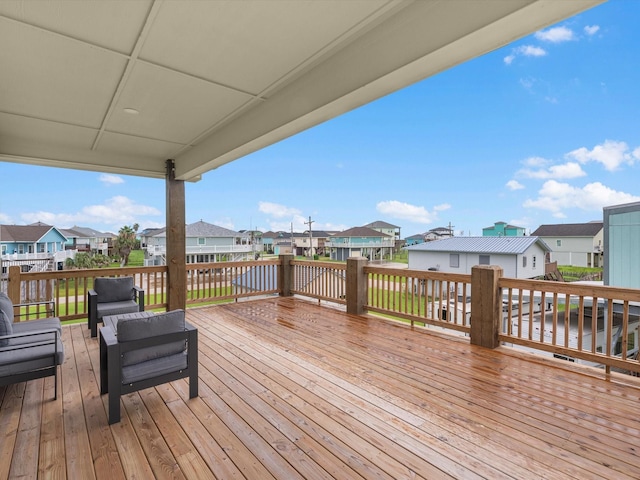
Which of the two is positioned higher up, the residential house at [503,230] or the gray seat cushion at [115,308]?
the residential house at [503,230]

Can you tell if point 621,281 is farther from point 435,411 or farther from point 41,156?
point 41,156

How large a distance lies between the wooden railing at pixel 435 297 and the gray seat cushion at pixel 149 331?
8.72 ft

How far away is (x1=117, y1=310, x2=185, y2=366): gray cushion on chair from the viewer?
2.28 m

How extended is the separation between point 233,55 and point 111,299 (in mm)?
3800

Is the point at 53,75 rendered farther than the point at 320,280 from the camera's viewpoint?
No

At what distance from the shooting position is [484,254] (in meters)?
5.28

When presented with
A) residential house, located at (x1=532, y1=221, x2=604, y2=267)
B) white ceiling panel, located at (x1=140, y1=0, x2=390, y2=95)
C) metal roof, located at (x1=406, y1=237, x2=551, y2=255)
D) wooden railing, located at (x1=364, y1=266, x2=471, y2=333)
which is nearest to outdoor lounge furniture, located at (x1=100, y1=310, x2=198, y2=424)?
white ceiling panel, located at (x1=140, y1=0, x2=390, y2=95)

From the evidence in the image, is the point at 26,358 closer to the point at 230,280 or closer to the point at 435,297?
the point at 230,280

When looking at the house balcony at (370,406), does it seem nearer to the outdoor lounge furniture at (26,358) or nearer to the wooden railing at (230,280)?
the outdoor lounge furniture at (26,358)

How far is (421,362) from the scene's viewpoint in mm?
3158

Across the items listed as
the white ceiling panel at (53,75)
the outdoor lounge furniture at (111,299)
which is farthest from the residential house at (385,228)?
the white ceiling panel at (53,75)

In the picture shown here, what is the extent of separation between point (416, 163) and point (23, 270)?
19.9 metres

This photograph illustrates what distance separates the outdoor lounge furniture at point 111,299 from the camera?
4055 millimetres

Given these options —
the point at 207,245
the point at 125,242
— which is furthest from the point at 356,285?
the point at 125,242
